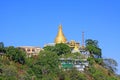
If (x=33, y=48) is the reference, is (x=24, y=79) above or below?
below

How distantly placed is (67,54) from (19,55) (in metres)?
7.61

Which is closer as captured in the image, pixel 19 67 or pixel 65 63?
pixel 19 67

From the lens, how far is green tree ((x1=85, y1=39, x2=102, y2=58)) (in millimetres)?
58319

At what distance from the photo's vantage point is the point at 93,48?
5831cm


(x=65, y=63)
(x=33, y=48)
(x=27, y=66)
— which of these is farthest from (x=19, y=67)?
(x=33, y=48)

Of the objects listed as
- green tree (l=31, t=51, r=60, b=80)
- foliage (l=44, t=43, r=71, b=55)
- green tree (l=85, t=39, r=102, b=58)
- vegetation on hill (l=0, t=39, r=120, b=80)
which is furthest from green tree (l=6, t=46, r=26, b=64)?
green tree (l=85, t=39, r=102, b=58)

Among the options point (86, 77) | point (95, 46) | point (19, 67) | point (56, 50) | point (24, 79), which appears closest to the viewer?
point (24, 79)

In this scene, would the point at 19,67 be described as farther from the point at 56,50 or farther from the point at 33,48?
the point at 33,48

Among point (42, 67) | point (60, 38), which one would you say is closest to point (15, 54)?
point (42, 67)

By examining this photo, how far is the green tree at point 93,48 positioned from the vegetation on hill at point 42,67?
2.21 meters

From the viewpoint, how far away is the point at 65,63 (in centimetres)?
5191

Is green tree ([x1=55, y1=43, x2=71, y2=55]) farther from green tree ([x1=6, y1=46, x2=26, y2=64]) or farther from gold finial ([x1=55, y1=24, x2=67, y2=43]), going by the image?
green tree ([x1=6, y1=46, x2=26, y2=64])

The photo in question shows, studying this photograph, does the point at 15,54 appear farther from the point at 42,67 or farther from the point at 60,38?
the point at 60,38

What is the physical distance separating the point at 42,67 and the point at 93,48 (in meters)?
A: 12.8
